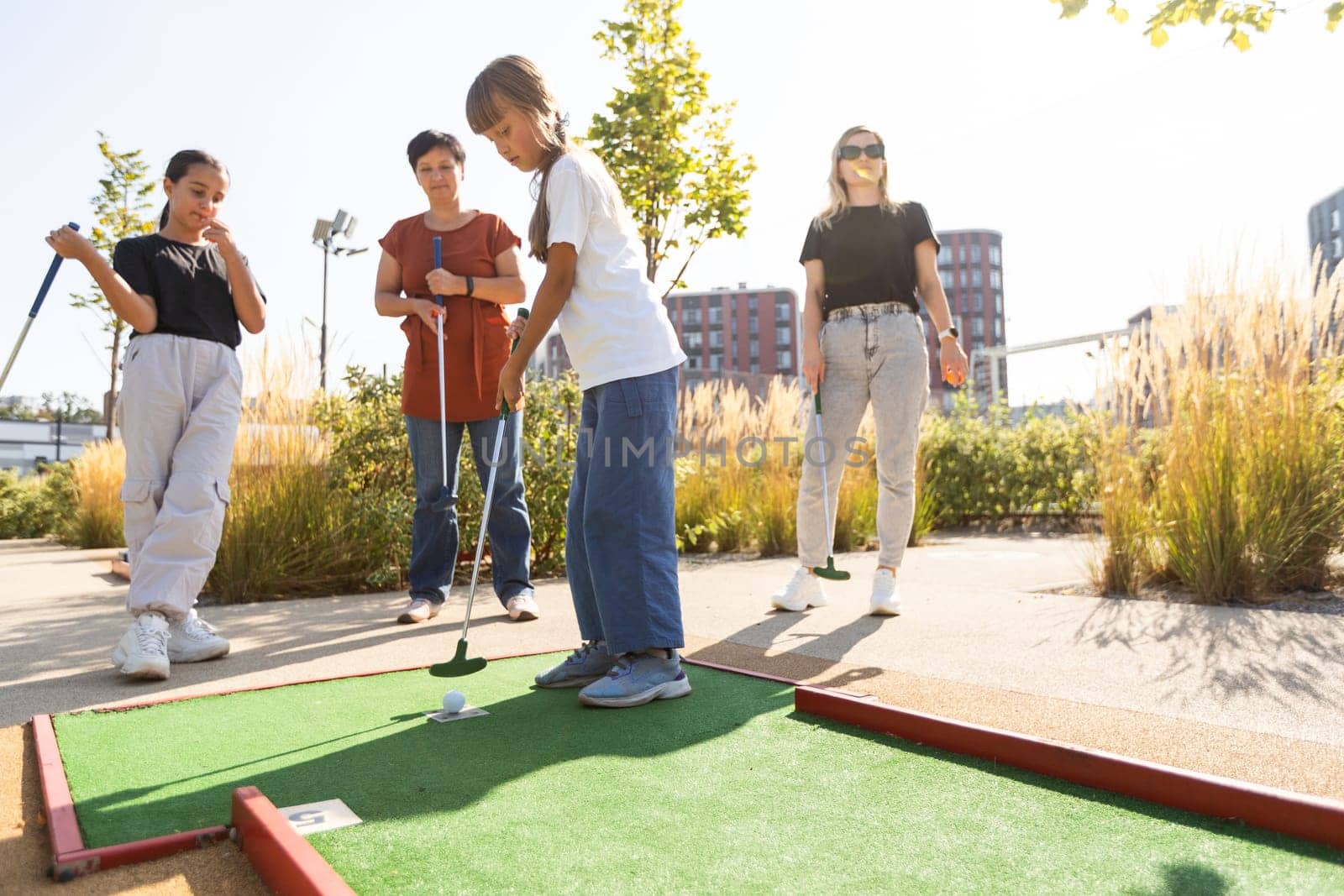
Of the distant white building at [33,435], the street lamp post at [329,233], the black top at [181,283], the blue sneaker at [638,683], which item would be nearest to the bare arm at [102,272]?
the black top at [181,283]

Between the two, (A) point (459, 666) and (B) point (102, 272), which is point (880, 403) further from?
(B) point (102, 272)

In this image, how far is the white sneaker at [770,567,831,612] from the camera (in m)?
4.01

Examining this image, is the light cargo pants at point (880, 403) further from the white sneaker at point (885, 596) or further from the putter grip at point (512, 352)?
the putter grip at point (512, 352)

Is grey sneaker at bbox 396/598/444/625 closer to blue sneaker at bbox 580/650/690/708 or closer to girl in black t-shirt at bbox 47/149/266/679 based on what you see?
girl in black t-shirt at bbox 47/149/266/679

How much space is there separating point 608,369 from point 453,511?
1826 mm

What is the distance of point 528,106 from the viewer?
2520 mm

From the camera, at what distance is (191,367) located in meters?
3.07

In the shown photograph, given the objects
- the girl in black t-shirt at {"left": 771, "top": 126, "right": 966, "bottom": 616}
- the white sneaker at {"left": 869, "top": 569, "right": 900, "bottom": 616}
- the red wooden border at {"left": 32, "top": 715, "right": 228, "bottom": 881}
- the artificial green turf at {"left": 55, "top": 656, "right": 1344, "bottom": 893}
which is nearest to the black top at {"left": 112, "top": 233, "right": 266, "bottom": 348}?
the artificial green turf at {"left": 55, "top": 656, "right": 1344, "bottom": 893}

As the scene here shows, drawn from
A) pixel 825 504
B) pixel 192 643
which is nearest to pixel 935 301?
pixel 825 504

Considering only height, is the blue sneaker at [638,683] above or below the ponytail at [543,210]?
below

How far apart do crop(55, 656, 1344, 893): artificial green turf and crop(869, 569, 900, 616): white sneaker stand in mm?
1515

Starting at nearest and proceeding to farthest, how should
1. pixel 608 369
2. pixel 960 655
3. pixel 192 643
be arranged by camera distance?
pixel 608 369 → pixel 960 655 → pixel 192 643

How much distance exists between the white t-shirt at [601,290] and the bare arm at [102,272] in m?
1.39

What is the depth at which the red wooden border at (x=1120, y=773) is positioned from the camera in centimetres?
139
